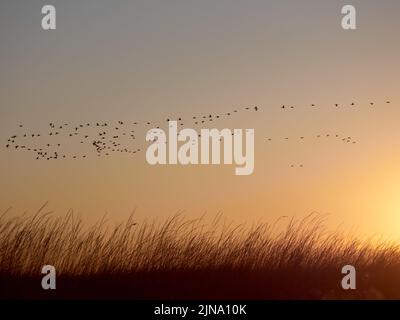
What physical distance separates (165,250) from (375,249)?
1726mm

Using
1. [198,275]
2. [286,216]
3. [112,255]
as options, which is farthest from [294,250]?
[112,255]

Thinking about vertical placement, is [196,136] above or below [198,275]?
above

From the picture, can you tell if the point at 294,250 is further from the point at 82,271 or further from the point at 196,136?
the point at 82,271

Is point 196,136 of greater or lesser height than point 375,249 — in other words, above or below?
above

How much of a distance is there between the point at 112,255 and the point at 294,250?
4.91ft

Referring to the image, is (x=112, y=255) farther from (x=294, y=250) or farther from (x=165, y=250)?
(x=294, y=250)

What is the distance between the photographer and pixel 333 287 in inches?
280

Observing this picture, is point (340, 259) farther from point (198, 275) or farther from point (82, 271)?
point (82, 271)

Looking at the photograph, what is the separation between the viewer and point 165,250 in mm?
7219

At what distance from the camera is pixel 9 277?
718 centimetres

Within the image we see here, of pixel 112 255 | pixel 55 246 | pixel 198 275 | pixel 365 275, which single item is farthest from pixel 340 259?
pixel 55 246
